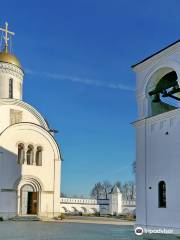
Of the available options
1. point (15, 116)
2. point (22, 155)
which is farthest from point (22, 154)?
point (15, 116)

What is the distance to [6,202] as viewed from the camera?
92.3ft

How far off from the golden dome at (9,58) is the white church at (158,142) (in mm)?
16870

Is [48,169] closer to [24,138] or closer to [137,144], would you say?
[24,138]

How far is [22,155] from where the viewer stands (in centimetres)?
2953

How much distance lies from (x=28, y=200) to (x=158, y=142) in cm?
1725

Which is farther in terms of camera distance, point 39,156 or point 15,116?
point 39,156

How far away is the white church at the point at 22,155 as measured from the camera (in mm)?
28516

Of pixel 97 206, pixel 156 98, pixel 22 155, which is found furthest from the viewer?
pixel 97 206

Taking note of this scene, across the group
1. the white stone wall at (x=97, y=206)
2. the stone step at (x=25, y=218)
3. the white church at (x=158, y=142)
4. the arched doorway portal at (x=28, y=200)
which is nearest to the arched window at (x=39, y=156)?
the arched doorway portal at (x=28, y=200)

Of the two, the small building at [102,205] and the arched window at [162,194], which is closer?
the arched window at [162,194]

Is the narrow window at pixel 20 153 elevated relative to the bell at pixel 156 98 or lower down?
lower down

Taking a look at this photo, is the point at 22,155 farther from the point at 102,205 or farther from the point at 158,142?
the point at 158,142

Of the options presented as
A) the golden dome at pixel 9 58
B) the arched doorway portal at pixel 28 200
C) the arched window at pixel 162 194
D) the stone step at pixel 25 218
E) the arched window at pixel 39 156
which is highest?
the golden dome at pixel 9 58

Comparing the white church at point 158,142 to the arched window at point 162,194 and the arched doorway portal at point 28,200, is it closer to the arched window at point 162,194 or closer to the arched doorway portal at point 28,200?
the arched window at point 162,194
